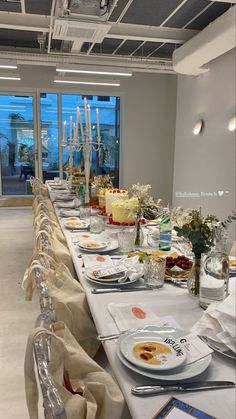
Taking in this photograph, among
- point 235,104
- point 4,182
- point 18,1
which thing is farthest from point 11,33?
point 235,104

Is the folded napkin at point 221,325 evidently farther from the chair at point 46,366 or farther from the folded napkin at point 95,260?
the folded napkin at point 95,260

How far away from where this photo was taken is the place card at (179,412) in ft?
2.49

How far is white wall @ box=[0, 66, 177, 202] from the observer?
785cm

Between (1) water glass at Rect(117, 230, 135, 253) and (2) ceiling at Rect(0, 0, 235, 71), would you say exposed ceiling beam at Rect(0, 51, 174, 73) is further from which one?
(1) water glass at Rect(117, 230, 135, 253)

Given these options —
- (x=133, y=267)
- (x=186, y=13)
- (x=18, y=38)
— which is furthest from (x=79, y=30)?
(x=133, y=267)

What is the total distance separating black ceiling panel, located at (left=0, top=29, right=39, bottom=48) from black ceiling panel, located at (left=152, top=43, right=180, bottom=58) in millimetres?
2176

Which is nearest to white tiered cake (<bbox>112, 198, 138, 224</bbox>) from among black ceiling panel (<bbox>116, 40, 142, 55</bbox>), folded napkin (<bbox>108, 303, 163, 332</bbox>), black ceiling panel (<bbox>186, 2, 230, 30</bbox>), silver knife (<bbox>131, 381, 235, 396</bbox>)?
folded napkin (<bbox>108, 303, 163, 332</bbox>)

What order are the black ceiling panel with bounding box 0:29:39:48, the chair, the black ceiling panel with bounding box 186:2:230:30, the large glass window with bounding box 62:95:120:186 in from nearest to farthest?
the chair → the black ceiling panel with bounding box 186:2:230:30 → the black ceiling panel with bounding box 0:29:39:48 → the large glass window with bounding box 62:95:120:186

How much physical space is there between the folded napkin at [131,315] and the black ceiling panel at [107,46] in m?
5.29

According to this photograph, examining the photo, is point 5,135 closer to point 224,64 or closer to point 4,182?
point 4,182

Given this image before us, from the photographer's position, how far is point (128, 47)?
6.04 metres

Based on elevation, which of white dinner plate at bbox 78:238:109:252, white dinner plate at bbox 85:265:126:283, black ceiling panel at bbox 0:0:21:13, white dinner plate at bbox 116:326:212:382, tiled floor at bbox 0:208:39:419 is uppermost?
black ceiling panel at bbox 0:0:21:13

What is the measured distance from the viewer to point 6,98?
295 inches

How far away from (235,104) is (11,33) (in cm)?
428
